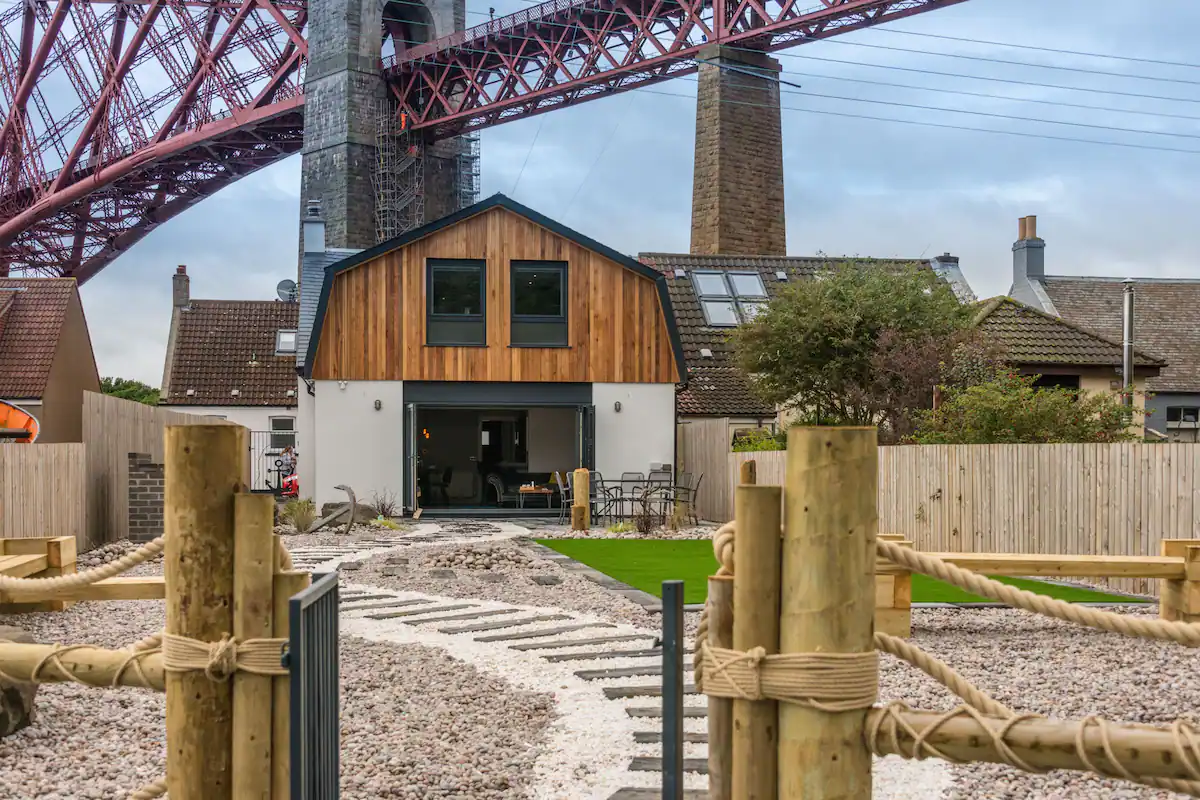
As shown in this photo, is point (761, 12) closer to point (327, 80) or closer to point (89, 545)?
point (327, 80)

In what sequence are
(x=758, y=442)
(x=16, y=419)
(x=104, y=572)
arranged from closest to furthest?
(x=104, y=572), (x=16, y=419), (x=758, y=442)

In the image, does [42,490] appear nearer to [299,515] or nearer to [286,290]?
[299,515]

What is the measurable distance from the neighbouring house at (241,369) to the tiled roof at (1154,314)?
21.1 meters

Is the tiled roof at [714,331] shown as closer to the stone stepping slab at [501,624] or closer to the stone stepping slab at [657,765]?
the stone stepping slab at [501,624]

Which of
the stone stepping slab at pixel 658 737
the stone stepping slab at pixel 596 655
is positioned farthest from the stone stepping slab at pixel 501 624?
the stone stepping slab at pixel 658 737

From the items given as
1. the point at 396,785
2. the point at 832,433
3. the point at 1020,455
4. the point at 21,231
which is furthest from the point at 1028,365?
the point at 21,231

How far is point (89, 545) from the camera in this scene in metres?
14.6

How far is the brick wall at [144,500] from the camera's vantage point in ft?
52.9

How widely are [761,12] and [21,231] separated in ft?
124

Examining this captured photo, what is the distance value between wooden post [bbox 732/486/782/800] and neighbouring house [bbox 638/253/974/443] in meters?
20.3

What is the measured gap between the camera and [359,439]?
21.0 meters

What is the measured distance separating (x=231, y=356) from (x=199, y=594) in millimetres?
30406

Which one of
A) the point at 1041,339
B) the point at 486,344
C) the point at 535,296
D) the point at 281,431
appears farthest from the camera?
the point at 281,431

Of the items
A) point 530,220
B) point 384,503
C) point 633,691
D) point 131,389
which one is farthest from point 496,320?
point 131,389
